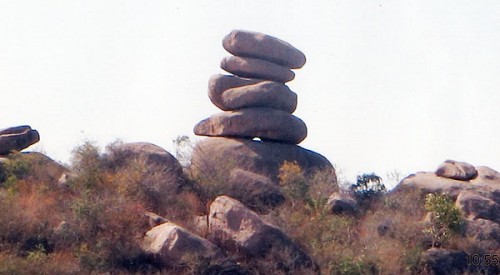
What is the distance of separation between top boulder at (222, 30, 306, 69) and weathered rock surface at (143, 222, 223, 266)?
430 inches

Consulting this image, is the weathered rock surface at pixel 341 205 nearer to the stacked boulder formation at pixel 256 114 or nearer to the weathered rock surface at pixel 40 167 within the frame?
the stacked boulder formation at pixel 256 114

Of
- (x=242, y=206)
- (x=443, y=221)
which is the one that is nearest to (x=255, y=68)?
(x=443, y=221)

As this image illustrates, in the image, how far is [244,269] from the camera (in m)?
27.2

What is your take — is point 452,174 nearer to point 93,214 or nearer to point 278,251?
point 278,251

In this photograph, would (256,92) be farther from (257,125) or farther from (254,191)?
(254,191)

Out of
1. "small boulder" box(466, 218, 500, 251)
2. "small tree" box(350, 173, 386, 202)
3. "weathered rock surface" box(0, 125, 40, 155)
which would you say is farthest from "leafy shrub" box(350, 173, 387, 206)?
"weathered rock surface" box(0, 125, 40, 155)

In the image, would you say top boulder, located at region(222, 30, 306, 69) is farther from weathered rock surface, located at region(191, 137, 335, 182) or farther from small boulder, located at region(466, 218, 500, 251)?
small boulder, located at region(466, 218, 500, 251)

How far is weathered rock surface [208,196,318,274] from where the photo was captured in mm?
27562

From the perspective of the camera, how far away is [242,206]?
28422mm

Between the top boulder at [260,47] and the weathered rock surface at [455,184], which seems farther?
the top boulder at [260,47]

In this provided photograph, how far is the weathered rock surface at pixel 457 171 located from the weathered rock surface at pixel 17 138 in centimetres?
1284

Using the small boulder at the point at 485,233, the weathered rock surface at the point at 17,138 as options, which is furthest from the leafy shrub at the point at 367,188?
the weathered rock surface at the point at 17,138

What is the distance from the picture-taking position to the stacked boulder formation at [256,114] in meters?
35.8

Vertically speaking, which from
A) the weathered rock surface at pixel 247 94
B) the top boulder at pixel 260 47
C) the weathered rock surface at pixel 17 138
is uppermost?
the top boulder at pixel 260 47
